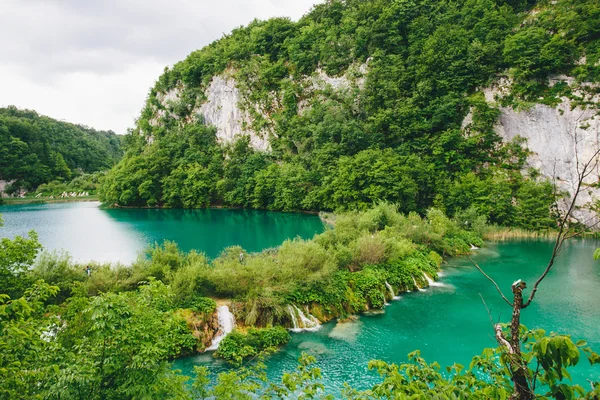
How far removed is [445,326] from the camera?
1677 centimetres

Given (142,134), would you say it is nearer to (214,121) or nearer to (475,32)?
(214,121)

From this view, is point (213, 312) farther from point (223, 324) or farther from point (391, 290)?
point (391, 290)

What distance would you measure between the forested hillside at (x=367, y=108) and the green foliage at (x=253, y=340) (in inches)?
1209

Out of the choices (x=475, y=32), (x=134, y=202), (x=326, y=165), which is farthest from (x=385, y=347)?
(x=134, y=202)

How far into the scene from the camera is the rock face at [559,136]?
127ft

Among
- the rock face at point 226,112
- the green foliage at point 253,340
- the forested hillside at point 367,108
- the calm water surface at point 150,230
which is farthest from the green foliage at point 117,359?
the rock face at point 226,112

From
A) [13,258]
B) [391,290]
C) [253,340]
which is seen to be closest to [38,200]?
[253,340]

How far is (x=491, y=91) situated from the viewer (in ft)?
157

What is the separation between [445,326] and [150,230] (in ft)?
110

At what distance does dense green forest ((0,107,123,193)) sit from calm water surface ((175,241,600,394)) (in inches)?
3891

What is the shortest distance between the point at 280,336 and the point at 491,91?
4748 cm

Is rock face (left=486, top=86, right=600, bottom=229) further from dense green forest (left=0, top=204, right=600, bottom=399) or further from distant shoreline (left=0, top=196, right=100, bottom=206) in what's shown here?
distant shoreline (left=0, top=196, right=100, bottom=206)

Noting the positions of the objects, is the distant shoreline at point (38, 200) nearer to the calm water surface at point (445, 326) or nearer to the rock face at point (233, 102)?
the rock face at point (233, 102)

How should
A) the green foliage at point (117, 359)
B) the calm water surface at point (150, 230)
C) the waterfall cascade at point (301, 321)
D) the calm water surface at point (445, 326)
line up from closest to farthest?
1. the green foliage at point (117, 359)
2. the calm water surface at point (445, 326)
3. the waterfall cascade at point (301, 321)
4. the calm water surface at point (150, 230)
